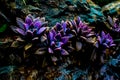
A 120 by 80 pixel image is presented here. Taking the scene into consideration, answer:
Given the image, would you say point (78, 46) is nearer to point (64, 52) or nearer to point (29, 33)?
point (64, 52)

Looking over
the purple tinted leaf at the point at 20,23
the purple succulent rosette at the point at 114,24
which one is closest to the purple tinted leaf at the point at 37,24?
the purple tinted leaf at the point at 20,23

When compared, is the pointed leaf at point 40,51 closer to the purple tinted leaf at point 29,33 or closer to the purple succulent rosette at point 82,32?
the purple tinted leaf at point 29,33

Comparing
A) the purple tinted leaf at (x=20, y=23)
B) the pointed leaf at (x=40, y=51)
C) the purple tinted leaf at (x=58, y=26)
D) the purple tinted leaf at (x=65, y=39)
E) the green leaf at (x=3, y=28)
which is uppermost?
the purple tinted leaf at (x=20, y=23)

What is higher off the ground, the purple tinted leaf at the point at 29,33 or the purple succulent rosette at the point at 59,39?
the purple tinted leaf at the point at 29,33

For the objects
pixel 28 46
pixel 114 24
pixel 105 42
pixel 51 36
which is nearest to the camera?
pixel 28 46

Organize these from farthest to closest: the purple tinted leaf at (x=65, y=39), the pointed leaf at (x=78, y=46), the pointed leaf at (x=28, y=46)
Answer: the pointed leaf at (x=78, y=46) < the purple tinted leaf at (x=65, y=39) < the pointed leaf at (x=28, y=46)

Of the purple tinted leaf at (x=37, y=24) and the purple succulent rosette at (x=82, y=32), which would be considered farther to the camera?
the purple succulent rosette at (x=82, y=32)

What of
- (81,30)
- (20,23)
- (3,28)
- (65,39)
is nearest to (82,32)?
(81,30)
